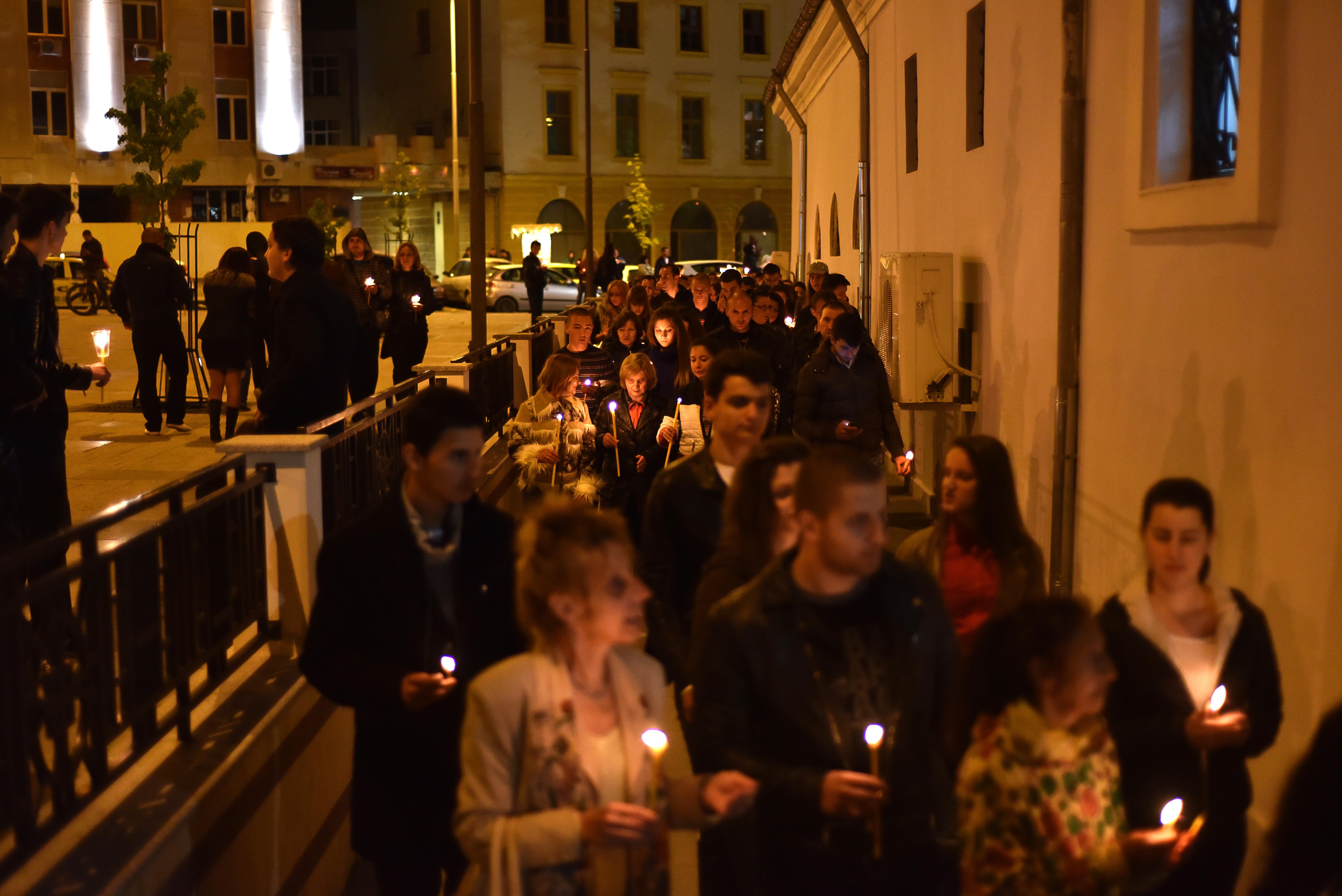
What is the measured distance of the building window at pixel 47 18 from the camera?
56375 millimetres

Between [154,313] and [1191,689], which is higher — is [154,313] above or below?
above

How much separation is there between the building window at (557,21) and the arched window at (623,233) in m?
7.03

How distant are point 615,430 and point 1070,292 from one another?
2804 millimetres

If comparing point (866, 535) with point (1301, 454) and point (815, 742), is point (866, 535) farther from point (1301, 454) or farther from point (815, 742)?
point (1301, 454)

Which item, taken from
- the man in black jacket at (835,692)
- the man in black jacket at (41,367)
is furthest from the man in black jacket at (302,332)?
the man in black jacket at (835,692)

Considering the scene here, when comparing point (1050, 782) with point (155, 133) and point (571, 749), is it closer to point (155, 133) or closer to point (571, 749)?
point (571, 749)

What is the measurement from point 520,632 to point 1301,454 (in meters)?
3.23

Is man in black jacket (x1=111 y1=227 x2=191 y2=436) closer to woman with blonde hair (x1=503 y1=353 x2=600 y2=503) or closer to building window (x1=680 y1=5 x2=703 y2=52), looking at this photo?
woman with blonde hair (x1=503 y1=353 x2=600 y2=503)

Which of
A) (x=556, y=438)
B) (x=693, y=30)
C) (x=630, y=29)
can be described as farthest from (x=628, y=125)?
(x=556, y=438)

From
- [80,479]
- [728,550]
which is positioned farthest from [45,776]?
[80,479]

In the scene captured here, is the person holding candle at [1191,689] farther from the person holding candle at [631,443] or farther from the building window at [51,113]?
the building window at [51,113]

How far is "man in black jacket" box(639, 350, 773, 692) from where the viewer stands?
4.52 meters

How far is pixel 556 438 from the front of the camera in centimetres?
898

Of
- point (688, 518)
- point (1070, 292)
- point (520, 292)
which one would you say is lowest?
point (688, 518)
